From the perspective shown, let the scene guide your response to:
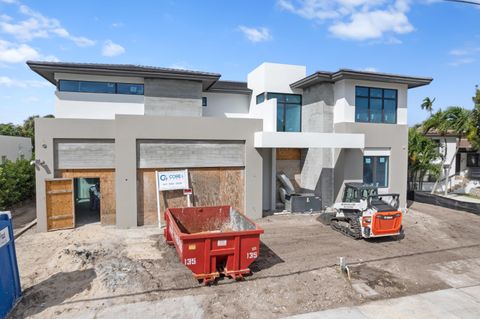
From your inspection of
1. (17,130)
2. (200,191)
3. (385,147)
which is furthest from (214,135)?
(17,130)

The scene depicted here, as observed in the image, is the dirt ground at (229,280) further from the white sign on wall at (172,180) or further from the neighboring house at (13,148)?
the neighboring house at (13,148)

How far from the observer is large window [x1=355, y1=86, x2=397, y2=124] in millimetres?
16953

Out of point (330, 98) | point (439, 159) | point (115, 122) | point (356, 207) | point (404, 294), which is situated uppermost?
point (330, 98)

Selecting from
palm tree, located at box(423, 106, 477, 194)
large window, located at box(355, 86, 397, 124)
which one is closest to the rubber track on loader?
large window, located at box(355, 86, 397, 124)

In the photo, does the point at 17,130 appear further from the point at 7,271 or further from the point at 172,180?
the point at 7,271

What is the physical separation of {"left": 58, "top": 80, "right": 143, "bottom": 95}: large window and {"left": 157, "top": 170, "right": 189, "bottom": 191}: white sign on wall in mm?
5189

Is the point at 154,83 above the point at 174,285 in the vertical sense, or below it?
above

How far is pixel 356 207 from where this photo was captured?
42.8ft

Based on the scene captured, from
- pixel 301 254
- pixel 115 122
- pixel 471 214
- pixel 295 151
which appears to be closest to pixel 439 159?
pixel 471 214

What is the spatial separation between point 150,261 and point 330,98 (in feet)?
42.0

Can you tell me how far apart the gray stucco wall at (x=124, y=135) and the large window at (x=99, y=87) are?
10.6 ft

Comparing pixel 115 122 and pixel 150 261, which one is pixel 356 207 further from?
pixel 115 122

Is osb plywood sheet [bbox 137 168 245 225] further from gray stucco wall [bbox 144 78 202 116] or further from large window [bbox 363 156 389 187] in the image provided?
large window [bbox 363 156 389 187]

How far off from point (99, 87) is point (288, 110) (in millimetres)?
10656
